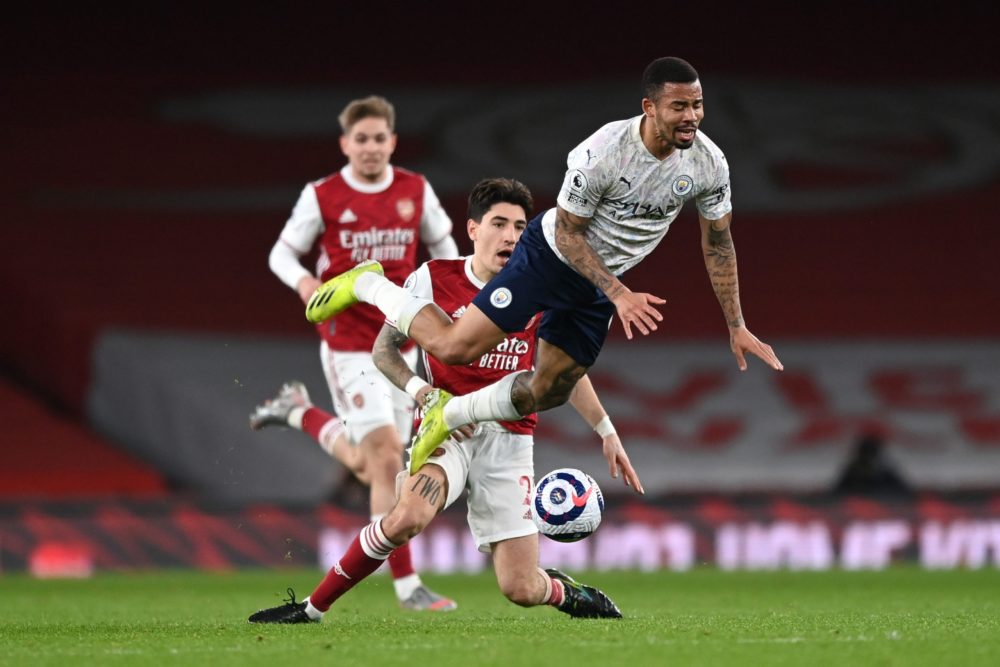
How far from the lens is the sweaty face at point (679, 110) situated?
6277mm

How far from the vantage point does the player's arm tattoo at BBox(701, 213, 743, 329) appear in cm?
682

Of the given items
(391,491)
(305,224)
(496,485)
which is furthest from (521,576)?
(305,224)

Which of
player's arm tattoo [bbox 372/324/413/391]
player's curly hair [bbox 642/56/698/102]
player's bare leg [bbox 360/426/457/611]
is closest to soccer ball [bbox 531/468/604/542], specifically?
player's arm tattoo [bbox 372/324/413/391]

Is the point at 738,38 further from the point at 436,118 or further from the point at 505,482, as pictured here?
the point at 505,482

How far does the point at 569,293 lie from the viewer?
6703 millimetres

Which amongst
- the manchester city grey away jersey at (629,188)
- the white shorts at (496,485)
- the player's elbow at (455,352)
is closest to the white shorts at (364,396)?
the white shorts at (496,485)

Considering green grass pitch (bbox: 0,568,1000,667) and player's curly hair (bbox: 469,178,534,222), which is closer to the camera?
green grass pitch (bbox: 0,568,1000,667)

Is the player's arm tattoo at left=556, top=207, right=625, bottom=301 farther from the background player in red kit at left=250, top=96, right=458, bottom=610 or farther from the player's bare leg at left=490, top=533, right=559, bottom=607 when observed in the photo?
the background player in red kit at left=250, top=96, right=458, bottom=610

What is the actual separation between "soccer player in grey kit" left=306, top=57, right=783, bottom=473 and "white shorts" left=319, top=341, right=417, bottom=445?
5.84 ft

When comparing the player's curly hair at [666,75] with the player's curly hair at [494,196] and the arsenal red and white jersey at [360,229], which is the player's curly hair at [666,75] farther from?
the arsenal red and white jersey at [360,229]

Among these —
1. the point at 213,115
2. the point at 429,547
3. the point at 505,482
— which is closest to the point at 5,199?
the point at 213,115

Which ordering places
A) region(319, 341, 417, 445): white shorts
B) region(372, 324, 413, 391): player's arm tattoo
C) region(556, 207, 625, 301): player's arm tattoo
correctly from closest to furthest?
region(556, 207, 625, 301): player's arm tattoo < region(372, 324, 413, 391): player's arm tattoo < region(319, 341, 417, 445): white shorts

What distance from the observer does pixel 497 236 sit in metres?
7.31

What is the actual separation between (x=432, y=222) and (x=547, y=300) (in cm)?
243
